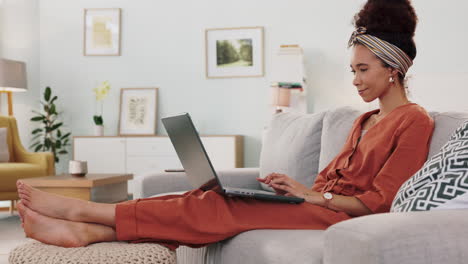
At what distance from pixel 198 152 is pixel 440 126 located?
773mm

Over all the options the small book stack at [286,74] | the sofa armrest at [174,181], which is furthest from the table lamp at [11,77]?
the sofa armrest at [174,181]

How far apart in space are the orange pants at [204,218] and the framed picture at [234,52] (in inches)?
169

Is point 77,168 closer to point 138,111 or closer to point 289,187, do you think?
point 138,111

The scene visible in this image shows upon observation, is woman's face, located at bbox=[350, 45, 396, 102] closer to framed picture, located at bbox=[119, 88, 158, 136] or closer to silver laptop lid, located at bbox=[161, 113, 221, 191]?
silver laptop lid, located at bbox=[161, 113, 221, 191]

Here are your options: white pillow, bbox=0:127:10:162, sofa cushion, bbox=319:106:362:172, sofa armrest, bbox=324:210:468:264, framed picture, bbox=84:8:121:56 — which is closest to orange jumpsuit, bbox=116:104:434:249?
sofa cushion, bbox=319:106:362:172

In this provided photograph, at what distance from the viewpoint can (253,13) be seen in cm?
605

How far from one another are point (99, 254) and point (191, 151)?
48 centimetres

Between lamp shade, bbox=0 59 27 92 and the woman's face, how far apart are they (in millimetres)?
4253

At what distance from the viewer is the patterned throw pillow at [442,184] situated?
132 cm

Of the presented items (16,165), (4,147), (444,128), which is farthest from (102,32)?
(444,128)

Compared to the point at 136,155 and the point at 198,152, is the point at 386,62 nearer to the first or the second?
the point at 198,152

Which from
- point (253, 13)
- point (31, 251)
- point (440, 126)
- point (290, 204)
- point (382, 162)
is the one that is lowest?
point (31, 251)

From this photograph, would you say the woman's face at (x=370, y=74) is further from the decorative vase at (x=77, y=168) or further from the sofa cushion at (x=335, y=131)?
the decorative vase at (x=77, y=168)

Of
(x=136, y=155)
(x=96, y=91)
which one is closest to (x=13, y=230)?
(x=136, y=155)
